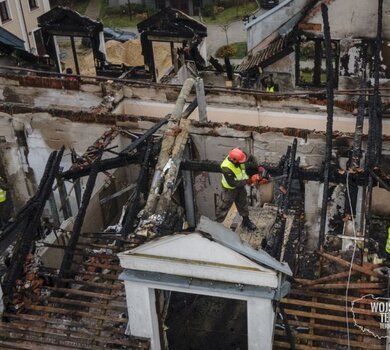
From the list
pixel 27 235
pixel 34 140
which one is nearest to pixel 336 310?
pixel 27 235

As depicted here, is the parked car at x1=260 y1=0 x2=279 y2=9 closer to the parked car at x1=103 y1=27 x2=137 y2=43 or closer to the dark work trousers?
the parked car at x1=103 y1=27 x2=137 y2=43

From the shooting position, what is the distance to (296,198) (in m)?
18.1

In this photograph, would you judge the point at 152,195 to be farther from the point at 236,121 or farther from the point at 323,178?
the point at 236,121

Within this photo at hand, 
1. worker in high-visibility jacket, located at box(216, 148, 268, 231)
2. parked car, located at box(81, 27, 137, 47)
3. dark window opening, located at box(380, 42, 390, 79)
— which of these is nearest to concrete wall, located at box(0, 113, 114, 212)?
worker in high-visibility jacket, located at box(216, 148, 268, 231)

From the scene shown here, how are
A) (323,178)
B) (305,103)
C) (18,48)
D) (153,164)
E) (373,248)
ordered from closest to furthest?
(373,248), (323,178), (153,164), (305,103), (18,48)

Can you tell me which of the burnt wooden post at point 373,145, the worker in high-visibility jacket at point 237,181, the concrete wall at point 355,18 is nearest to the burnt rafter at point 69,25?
the concrete wall at point 355,18

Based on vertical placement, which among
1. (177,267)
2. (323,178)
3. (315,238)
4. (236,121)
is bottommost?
(315,238)

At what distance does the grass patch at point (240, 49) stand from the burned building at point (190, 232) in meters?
20.7

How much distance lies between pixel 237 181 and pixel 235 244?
4045mm

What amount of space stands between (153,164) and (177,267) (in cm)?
594

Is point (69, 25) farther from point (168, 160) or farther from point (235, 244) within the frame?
Answer: point (235, 244)

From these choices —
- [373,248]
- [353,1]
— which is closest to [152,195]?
[373,248]

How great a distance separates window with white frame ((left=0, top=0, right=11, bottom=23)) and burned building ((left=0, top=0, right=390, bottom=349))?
18629mm

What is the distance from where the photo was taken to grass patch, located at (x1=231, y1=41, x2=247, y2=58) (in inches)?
1610
